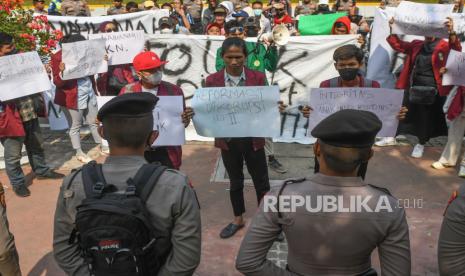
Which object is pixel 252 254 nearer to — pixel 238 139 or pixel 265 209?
pixel 265 209

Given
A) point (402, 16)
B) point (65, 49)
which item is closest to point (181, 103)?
point (65, 49)

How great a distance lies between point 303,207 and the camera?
1.89 m

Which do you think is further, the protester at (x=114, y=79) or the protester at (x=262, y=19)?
the protester at (x=262, y=19)

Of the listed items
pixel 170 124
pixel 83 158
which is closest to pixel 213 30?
pixel 83 158

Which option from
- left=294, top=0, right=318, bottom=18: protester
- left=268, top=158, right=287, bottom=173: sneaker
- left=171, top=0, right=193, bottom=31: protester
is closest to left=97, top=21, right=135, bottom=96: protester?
left=268, top=158, right=287, bottom=173: sneaker

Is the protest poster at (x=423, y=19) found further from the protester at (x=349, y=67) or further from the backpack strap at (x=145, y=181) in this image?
the backpack strap at (x=145, y=181)

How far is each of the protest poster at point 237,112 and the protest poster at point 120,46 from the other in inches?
114

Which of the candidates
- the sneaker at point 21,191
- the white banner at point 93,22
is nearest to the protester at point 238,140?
the sneaker at point 21,191

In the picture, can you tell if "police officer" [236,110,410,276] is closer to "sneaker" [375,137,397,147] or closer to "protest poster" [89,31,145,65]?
"protest poster" [89,31,145,65]

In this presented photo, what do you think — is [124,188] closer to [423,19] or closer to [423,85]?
[423,19]

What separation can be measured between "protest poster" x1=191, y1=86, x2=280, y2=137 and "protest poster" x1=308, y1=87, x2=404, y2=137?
372mm

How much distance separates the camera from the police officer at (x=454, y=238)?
1993 millimetres

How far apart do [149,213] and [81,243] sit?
1.08 feet

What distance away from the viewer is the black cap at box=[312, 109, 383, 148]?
185 cm
